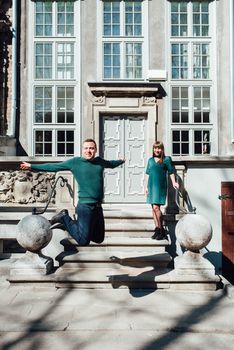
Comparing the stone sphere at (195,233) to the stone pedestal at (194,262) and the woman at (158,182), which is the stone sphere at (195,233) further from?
the woman at (158,182)

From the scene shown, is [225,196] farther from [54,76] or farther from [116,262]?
[54,76]

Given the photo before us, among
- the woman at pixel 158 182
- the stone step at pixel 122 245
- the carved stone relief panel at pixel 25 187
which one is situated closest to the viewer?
the stone step at pixel 122 245

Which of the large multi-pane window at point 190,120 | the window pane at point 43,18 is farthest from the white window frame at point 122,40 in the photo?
the window pane at point 43,18

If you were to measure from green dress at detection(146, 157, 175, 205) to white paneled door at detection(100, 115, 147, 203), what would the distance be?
14.6 feet

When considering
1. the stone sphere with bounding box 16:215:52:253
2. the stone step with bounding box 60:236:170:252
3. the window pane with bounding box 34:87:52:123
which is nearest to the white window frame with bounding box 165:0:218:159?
the window pane with bounding box 34:87:52:123

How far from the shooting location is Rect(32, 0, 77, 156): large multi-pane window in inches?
485

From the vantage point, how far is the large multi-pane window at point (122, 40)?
Result: 40.5 ft

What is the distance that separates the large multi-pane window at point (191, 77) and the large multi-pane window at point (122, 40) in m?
1.04

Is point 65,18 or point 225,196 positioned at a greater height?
point 65,18

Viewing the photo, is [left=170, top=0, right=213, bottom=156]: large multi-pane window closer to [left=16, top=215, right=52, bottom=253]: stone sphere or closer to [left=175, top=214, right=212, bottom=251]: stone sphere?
[left=175, top=214, right=212, bottom=251]: stone sphere

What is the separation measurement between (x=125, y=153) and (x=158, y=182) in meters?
4.83

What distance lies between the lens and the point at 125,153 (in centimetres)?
1200

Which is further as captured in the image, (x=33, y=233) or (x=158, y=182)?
(x=158, y=182)

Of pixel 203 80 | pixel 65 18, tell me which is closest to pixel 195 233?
pixel 203 80
